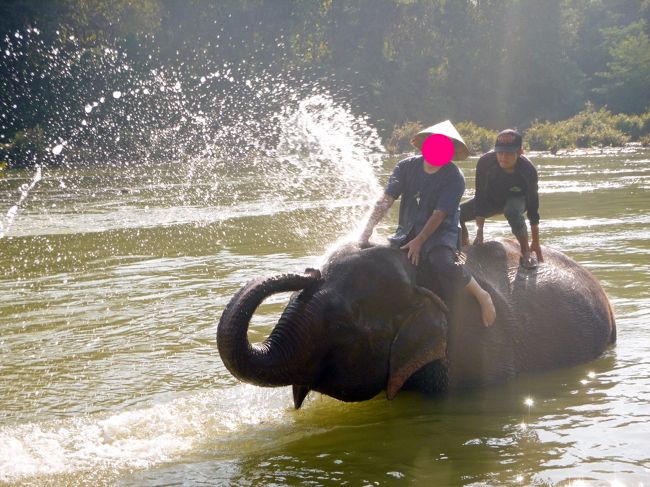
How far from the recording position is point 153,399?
20.9 feet

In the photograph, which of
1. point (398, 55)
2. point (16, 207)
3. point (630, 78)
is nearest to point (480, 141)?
point (398, 55)

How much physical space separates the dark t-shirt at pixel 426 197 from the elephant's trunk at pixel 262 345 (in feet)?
3.04

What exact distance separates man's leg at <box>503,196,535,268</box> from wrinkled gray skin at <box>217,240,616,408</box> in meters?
0.52

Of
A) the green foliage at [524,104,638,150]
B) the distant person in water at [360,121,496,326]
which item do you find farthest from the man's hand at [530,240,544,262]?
the green foliage at [524,104,638,150]

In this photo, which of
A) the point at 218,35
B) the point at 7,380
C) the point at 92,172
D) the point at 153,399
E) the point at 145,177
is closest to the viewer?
the point at 153,399

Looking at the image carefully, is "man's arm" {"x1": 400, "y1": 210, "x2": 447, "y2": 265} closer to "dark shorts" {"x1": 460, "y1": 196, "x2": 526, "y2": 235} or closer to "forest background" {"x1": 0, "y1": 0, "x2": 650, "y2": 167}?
"dark shorts" {"x1": 460, "y1": 196, "x2": 526, "y2": 235}

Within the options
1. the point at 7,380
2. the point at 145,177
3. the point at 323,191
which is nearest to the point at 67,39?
the point at 145,177

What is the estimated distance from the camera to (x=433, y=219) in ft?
19.1

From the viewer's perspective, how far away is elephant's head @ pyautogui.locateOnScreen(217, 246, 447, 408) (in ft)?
17.1

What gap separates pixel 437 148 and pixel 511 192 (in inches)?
66.7

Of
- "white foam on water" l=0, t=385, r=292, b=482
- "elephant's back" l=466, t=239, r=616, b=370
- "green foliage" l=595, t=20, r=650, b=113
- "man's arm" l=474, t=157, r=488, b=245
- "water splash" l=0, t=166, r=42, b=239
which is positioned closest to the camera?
"white foam on water" l=0, t=385, r=292, b=482

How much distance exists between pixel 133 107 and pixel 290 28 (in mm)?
18247

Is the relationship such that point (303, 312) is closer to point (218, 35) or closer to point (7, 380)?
point (7, 380)

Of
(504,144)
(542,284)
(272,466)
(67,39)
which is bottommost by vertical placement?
(272,466)
